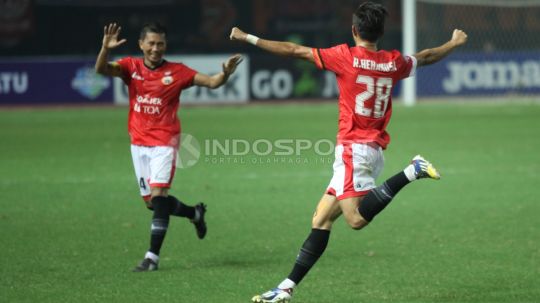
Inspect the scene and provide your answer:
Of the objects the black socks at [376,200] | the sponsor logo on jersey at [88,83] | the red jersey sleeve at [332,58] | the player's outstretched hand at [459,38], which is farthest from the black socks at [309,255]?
the sponsor logo on jersey at [88,83]

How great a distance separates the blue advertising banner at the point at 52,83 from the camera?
28234mm

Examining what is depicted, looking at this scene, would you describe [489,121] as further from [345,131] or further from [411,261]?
[345,131]

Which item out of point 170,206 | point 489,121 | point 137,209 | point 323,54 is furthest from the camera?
point 489,121

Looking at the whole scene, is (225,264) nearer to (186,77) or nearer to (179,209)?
(179,209)

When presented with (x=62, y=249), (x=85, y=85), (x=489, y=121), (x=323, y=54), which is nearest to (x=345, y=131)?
(x=323, y=54)

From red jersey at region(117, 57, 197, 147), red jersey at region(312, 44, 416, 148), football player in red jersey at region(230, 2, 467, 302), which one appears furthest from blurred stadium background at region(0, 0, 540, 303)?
red jersey at region(312, 44, 416, 148)

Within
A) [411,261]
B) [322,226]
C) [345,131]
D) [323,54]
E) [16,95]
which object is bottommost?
[16,95]

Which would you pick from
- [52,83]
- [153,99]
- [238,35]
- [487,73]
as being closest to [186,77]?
[153,99]

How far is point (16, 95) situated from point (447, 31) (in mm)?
12859

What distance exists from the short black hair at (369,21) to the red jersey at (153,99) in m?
2.37

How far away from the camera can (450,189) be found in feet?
44.2

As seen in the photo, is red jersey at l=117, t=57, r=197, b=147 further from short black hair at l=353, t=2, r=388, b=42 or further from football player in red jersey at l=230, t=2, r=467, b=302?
short black hair at l=353, t=2, r=388, b=42

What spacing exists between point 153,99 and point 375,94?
8.21ft

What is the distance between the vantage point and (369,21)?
271 inches
